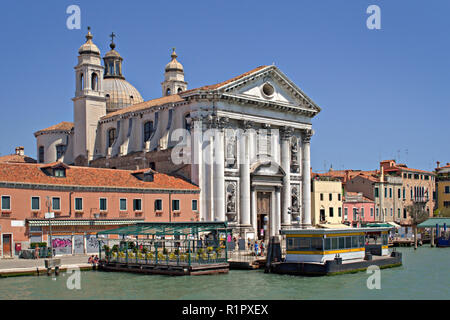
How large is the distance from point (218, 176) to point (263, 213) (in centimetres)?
627

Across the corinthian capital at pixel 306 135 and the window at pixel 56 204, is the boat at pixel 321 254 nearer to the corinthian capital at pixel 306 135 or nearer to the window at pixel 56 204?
the window at pixel 56 204

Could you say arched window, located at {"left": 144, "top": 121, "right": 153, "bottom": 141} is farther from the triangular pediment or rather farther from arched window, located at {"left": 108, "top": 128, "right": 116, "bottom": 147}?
the triangular pediment

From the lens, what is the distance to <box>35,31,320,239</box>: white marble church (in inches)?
1953

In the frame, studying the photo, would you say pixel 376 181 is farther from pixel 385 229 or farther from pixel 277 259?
pixel 277 259

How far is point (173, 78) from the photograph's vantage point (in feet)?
228

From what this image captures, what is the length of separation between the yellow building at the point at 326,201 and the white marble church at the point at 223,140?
6.18m

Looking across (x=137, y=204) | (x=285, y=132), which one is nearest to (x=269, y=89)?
(x=285, y=132)

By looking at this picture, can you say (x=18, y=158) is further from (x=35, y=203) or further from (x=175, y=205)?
(x=35, y=203)

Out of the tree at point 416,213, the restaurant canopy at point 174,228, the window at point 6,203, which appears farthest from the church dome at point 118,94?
the tree at point 416,213

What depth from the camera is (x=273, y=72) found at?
5291 cm

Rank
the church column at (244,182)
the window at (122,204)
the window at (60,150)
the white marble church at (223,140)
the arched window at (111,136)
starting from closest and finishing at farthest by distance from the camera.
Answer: the window at (122,204) → the white marble church at (223,140) → the church column at (244,182) → the arched window at (111,136) → the window at (60,150)

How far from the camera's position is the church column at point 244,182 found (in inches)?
2005

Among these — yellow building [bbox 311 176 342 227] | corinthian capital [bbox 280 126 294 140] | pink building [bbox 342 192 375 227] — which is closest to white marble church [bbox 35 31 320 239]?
corinthian capital [bbox 280 126 294 140]

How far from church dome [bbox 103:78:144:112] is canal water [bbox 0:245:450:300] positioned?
3300cm
